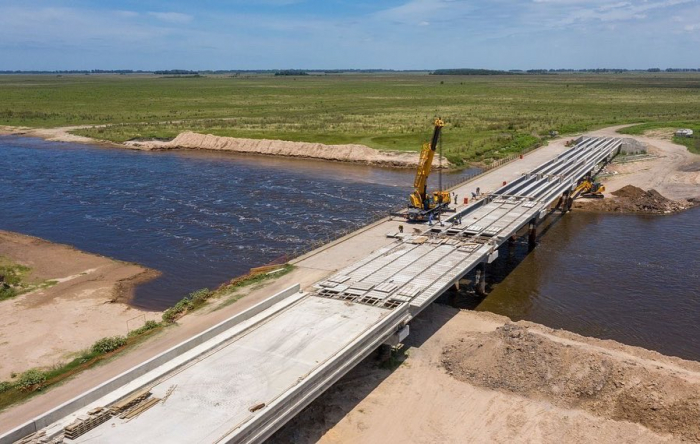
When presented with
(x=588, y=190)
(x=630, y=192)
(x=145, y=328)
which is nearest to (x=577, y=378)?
(x=145, y=328)

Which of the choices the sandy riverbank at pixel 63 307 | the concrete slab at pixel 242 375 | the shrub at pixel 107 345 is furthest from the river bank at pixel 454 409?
the sandy riverbank at pixel 63 307

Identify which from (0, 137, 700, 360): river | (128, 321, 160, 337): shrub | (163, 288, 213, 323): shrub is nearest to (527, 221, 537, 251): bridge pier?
(0, 137, 700, 360): river

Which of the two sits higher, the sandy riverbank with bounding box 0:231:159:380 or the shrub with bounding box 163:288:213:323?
the shrub with bounding box 163:288:213:323

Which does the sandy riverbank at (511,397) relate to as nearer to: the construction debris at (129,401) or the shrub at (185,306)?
the construction debris at (129,401)

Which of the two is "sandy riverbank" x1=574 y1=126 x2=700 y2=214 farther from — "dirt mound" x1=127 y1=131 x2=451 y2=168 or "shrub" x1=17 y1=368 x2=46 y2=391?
"shrub" x1=17 y1=368 x2=46 y2=391

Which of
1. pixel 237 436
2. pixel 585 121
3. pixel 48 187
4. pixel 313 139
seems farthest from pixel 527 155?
pixel 237 436

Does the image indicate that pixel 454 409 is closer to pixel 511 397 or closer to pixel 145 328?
pixel 511 397

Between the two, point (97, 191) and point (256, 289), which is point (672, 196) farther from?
point (97, 191)
